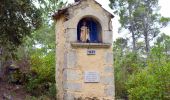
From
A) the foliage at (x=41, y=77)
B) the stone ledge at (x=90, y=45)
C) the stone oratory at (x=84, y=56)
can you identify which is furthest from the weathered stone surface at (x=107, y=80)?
the foliage at (x=41, y=77)

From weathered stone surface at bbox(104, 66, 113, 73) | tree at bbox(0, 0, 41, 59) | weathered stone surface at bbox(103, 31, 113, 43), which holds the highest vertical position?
tree at bbox(0, 0, 41, 59)

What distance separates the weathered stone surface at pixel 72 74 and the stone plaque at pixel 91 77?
218mm

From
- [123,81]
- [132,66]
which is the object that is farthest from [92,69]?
[132,66]

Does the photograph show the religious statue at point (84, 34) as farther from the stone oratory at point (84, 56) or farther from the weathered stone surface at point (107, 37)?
the weathered stone surface at point (107, 37)

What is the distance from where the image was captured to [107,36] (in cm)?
1288

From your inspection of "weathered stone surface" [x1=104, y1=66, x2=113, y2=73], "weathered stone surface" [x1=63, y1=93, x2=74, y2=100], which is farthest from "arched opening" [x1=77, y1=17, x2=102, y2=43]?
"weathered stone surface" [x1=63, y1=93, x2=74, y2=100]

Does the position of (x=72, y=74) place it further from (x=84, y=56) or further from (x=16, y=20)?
(x=16, y=20)

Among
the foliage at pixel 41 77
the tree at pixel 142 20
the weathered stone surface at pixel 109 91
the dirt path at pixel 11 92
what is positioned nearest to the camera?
the weathered stone surface at pixel 109 91

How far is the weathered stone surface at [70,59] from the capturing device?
12.2m

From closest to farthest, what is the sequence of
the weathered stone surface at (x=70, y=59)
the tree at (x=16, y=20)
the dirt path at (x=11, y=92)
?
the tree at (x=16, y=20) → the weathered stone surface at (x=70, y=59) → the dirt path at (x=11, y=92)

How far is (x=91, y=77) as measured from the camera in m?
12.3

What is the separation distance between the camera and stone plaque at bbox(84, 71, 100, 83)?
40.3 feet

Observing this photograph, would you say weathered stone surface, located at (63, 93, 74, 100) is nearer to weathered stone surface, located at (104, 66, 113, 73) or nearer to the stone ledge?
weathered stone surface, located at (104, 66, 113, 73)

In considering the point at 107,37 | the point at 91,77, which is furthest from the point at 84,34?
the point at 91,77
